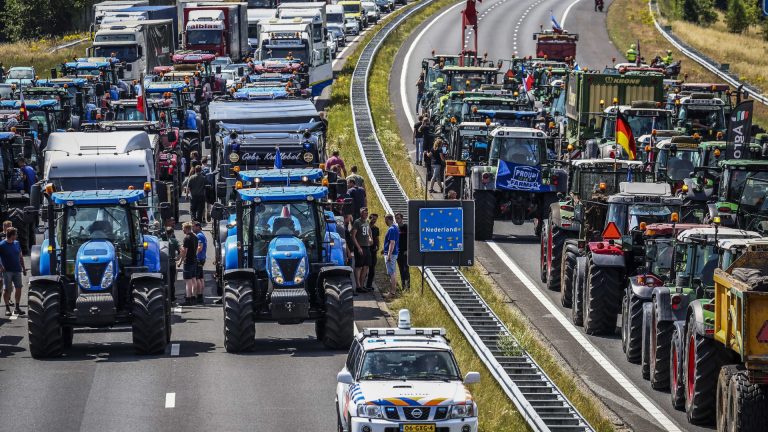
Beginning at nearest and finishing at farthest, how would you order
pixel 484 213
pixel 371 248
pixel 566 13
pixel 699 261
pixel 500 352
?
pixel 699 261
pixel 500 352
pixel 371 248
pixel 484 213
pixel 566 13

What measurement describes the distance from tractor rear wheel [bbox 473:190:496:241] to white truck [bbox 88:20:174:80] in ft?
98.6

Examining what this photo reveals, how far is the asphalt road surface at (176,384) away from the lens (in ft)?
70.7

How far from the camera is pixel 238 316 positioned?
25250 millimetres

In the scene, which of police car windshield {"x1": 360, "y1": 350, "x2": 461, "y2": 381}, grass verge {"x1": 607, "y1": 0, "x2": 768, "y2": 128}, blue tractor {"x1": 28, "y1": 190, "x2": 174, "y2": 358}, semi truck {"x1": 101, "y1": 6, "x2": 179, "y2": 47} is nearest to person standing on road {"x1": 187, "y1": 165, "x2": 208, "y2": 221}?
blue tractor {"x1": 28, "y1": 190, "x2": 174, "y2": 358}

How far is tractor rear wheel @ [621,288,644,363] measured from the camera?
24984mm

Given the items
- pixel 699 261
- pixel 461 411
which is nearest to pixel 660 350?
pixel 699 261

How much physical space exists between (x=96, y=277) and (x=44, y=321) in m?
1.05

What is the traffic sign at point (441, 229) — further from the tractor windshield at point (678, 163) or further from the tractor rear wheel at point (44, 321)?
the tractor windshield at point (678, 163)

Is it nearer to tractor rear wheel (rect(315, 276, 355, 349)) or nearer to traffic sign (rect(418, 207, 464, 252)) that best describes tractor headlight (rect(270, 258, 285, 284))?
tractor rear wheel (rect(315, 276, 355, 349))

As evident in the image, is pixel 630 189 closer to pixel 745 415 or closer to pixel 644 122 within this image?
pixel 745 415

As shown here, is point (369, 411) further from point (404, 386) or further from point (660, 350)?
point (660, 350)

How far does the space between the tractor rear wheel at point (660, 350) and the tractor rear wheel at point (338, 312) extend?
483 cm

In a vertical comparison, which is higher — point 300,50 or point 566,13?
point 566,13

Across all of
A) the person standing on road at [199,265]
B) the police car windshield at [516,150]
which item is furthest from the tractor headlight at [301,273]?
the police car windshield at [516,150]
